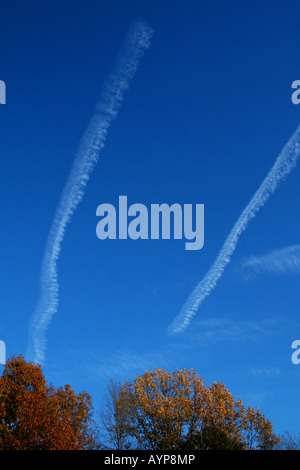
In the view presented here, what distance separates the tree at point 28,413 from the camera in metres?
32.5

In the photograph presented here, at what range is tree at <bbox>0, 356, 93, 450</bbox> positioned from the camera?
107ft

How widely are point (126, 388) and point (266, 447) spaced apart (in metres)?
14.6

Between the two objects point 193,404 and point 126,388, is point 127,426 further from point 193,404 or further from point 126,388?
point 193,404

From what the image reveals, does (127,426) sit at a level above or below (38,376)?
below

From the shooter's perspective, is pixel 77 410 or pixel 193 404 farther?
pixel 77 410

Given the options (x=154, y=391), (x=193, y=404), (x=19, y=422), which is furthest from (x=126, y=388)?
(x=19, y=422)

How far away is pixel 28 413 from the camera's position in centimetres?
3322

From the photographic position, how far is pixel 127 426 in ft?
128
